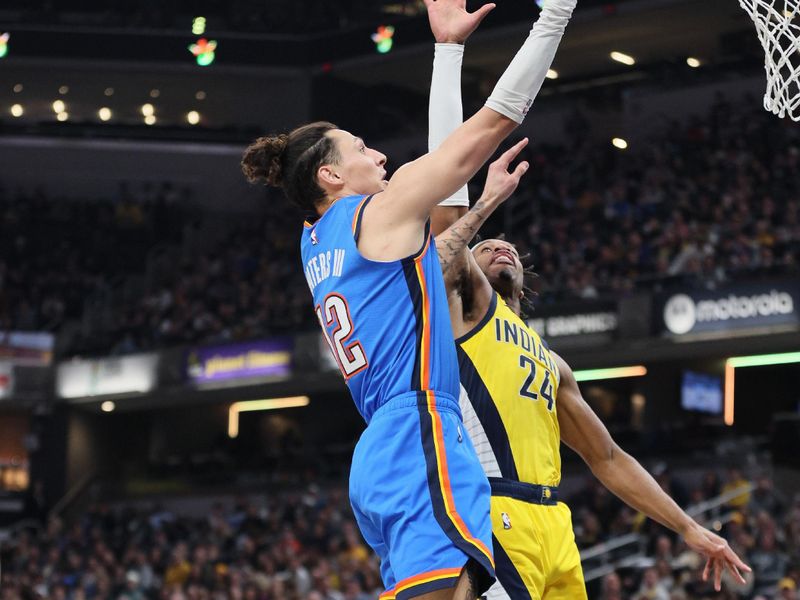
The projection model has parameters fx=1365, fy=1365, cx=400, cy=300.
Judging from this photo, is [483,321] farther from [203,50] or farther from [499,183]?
[203,50]

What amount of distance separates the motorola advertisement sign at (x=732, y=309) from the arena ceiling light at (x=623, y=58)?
1182 centimetres

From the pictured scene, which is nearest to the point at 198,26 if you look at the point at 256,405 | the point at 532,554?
the point at 256,405

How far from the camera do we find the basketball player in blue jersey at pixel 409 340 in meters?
4.21

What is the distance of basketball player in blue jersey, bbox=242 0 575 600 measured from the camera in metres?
4.21

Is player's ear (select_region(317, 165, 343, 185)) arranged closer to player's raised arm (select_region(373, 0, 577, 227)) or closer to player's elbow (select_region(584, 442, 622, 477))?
player's raised arm (select_region(373, 0, 577, 227))

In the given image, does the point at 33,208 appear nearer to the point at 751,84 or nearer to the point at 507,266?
the point at 751,84

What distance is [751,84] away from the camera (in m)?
29.0

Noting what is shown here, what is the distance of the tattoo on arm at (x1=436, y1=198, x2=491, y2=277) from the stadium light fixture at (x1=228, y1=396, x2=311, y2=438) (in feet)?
92.6

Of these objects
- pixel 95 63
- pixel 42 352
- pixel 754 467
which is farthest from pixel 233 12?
pixel 754 467

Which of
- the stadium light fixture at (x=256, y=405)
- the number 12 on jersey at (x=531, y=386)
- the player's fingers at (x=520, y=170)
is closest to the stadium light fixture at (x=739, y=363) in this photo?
the stadium light fixture at (x=256, y=405)

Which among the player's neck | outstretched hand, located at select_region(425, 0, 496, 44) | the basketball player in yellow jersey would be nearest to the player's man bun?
outstretched hand, located at select_region(425, 0, 496, 44)

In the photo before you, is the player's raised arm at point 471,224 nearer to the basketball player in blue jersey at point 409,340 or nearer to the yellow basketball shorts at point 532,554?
the basketball player in blue jersey at point 409,340

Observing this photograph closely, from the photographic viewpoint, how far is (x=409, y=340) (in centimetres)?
438

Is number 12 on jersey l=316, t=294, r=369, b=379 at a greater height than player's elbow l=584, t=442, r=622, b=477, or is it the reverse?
number 12 on jersey l=316, t=294, r=369, b=379
